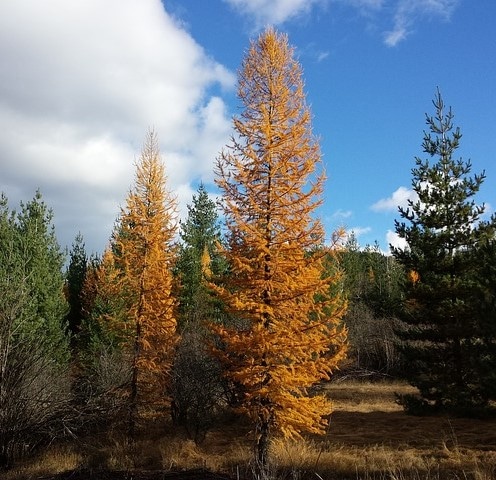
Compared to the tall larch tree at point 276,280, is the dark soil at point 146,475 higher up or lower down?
lower down

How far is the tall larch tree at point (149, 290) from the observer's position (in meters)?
18.7

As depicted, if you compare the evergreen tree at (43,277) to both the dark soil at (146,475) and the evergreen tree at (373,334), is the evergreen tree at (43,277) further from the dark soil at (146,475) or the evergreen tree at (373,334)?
the evergreen tree at (373,334)

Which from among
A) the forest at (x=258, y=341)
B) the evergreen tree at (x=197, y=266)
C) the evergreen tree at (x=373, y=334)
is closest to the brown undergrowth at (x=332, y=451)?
the forest at (x=258, y=341)

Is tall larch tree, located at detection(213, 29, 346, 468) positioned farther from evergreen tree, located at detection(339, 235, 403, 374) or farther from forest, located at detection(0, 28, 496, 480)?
evergreen tree, located at detection(339, 235, 403, 374)

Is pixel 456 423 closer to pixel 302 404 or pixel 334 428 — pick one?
pixel 334 428

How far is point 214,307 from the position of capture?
31.6 m

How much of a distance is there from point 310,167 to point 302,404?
5934mm

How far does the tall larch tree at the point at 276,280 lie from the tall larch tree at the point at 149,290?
718 cm

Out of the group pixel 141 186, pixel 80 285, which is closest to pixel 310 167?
pixel 141 186

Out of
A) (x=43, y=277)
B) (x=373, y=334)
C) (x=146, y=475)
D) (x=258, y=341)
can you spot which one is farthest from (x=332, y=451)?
(x=373, y=334)

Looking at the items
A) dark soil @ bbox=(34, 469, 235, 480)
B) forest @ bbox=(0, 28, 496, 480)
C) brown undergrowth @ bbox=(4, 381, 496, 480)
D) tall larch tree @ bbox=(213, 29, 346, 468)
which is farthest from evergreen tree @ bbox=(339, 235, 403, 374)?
dark soil @ bbox=(34, 469, 235, 480)

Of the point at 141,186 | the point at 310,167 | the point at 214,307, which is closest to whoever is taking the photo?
the point at 310,167

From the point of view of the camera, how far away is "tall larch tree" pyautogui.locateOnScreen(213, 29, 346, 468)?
1142 centimetres

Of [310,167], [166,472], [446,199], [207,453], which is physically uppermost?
[446,199]
